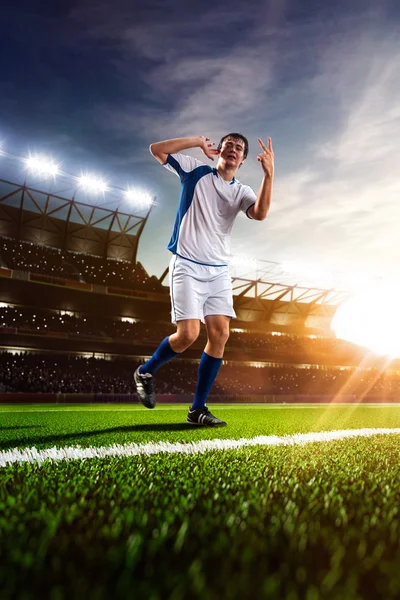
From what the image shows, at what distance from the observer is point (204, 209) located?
427cm

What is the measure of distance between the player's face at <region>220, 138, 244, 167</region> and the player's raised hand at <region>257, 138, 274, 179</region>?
38cm

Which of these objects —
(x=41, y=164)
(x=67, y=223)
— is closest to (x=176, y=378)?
(x=67, y=223)

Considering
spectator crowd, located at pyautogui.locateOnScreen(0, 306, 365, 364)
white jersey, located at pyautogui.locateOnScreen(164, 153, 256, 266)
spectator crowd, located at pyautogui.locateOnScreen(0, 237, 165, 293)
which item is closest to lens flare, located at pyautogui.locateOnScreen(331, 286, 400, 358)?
spectator crowd, located at pyautogui.locateOnScreen(0, 306, 365, 364)

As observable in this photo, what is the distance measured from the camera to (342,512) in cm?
114

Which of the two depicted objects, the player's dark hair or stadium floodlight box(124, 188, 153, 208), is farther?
stadium floodlight box(124, 188, 153, 208)

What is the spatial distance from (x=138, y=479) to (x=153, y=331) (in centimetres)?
3411

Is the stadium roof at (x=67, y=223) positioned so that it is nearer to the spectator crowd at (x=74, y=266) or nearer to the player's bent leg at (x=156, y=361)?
the spectator crowd at (x=74, y=266)

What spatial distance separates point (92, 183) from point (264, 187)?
86.4 ft

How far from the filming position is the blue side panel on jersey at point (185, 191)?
4312 mm

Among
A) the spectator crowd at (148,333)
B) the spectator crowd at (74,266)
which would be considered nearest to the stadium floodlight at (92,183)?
the spectator crowd at (74,266)

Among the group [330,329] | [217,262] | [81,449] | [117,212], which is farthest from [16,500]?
[330,329]

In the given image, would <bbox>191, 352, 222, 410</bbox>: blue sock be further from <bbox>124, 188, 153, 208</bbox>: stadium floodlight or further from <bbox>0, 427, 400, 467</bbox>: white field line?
<bbox>124, 188, 153, 208</bbox>: stadium floodlight

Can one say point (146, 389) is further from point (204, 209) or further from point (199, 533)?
point (199, 533)

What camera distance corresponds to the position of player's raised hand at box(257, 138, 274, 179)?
3.87 m
